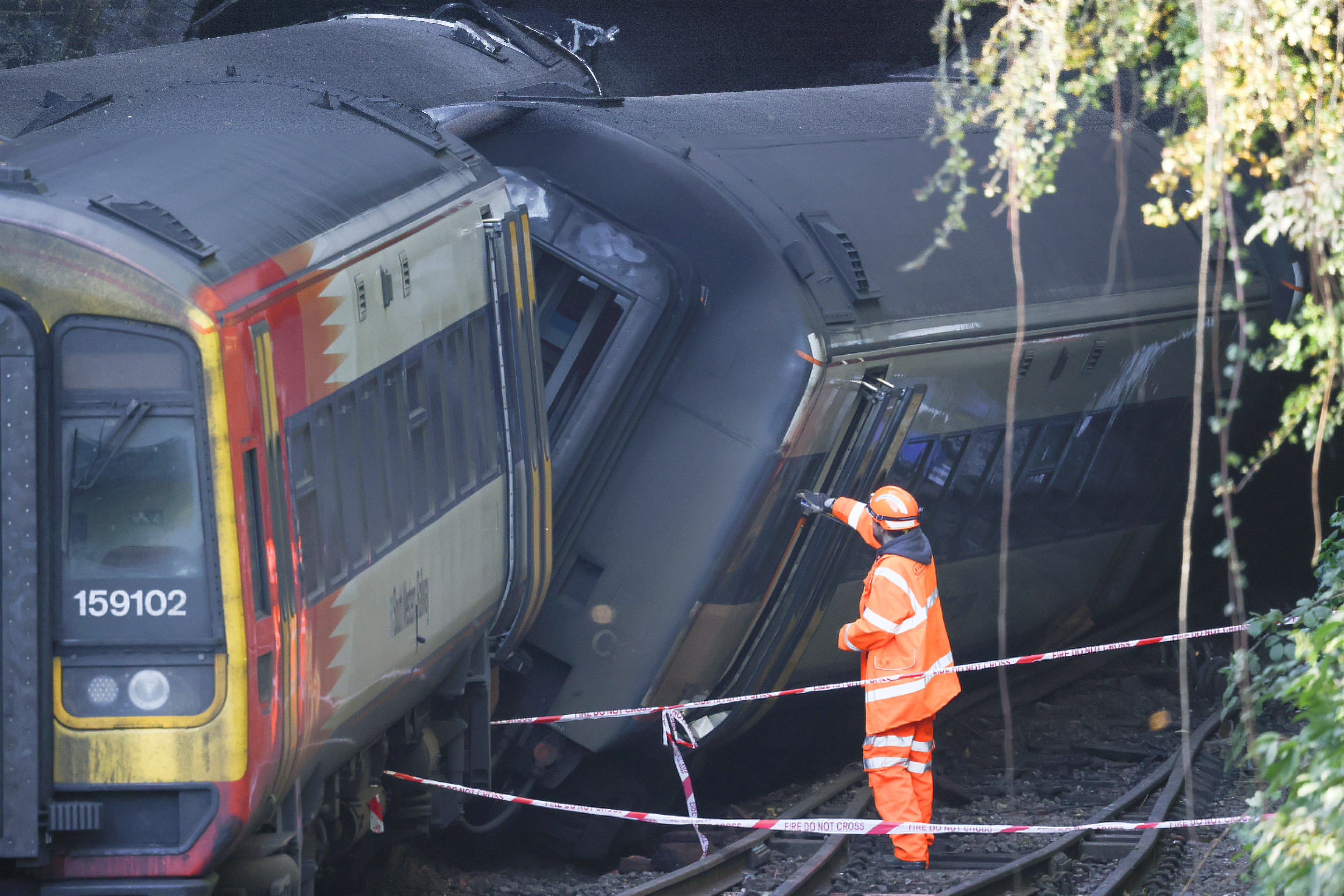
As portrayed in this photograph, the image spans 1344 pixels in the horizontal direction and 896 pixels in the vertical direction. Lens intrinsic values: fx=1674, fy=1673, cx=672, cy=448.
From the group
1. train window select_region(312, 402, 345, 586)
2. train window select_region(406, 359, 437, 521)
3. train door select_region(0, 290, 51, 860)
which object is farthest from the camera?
train window select_region(406, 359, 437, 521)

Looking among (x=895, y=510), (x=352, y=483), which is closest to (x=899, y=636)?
(x=895, y=510)

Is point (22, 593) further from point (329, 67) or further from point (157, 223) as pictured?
point (329, 67)

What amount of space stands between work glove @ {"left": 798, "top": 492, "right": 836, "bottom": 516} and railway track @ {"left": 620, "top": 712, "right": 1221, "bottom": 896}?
63.7 inches

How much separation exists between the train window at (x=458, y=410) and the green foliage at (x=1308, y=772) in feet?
10.4

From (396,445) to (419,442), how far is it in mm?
207

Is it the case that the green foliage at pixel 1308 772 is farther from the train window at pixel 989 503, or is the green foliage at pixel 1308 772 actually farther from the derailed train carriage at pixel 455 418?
the train window at pixel 989 503

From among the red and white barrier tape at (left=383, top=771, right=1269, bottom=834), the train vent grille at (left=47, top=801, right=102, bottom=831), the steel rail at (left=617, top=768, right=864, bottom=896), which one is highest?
the train vent grille at (left=47, top=801, right=102, bottom=831)

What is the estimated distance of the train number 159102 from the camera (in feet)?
17.2

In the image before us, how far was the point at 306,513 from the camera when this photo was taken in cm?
567

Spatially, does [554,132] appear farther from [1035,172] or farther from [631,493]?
[1035,172]

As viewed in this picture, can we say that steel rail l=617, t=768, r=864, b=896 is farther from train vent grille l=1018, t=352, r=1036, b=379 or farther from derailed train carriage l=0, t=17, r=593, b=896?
train vent grille l=1018, t=352, r=1036, b=379

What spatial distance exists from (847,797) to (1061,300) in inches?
122

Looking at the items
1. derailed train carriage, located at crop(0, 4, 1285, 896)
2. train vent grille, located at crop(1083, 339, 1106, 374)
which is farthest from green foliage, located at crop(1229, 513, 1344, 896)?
train vent grille, located at crop(1083, 339, 1106, 374)

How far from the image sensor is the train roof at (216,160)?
524 cm
